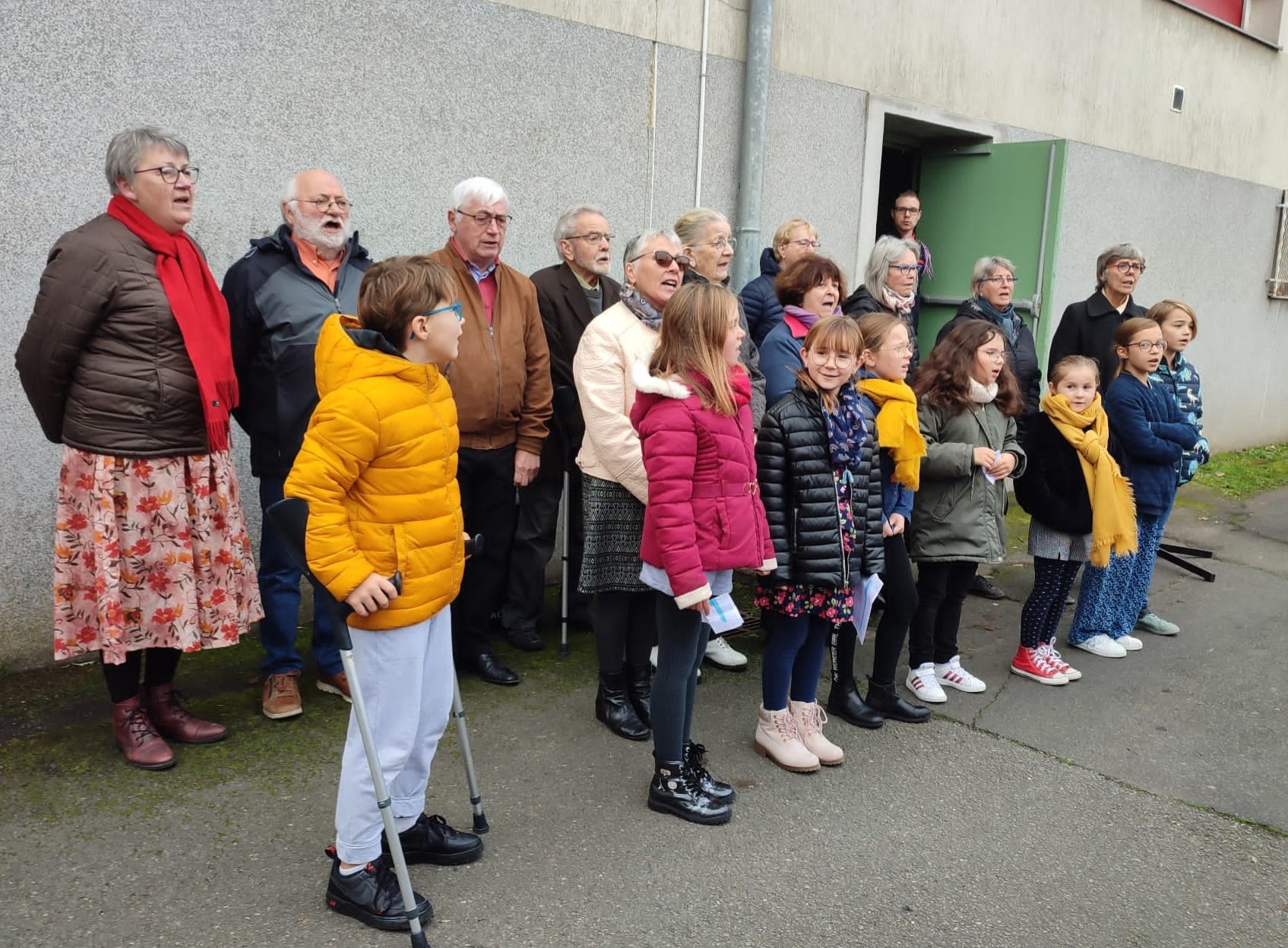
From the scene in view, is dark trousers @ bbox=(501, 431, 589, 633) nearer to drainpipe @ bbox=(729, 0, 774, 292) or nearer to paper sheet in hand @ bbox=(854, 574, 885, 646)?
paper sheet in hand @ bbox=(854, 574, 885, 646)

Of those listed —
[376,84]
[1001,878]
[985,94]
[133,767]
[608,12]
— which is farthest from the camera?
[985,94]

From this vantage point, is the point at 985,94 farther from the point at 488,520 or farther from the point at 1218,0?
the point at 488,520

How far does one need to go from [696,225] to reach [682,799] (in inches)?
92.8

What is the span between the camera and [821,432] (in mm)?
3629

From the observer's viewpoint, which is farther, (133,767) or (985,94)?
(985,94)

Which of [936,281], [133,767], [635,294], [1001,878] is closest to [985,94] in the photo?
[936,281]

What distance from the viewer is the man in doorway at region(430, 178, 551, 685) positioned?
413 cm

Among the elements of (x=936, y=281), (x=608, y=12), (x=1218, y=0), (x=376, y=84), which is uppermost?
(x=1218, y=0)

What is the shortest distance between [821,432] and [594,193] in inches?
105

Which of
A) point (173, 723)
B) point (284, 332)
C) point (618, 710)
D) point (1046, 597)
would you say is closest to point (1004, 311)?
point (1046, 597)

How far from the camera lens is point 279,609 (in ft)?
13.1

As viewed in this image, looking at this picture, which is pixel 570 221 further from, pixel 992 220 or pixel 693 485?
pixel 992 220

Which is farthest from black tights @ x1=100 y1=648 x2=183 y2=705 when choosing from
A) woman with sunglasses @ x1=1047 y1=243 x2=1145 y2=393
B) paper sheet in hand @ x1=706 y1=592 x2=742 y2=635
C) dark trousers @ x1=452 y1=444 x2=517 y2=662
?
woman with sunglasses @ x1=1047 y1=243 x2=1145 y2=393

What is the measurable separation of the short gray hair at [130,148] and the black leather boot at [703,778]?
8.30ft
